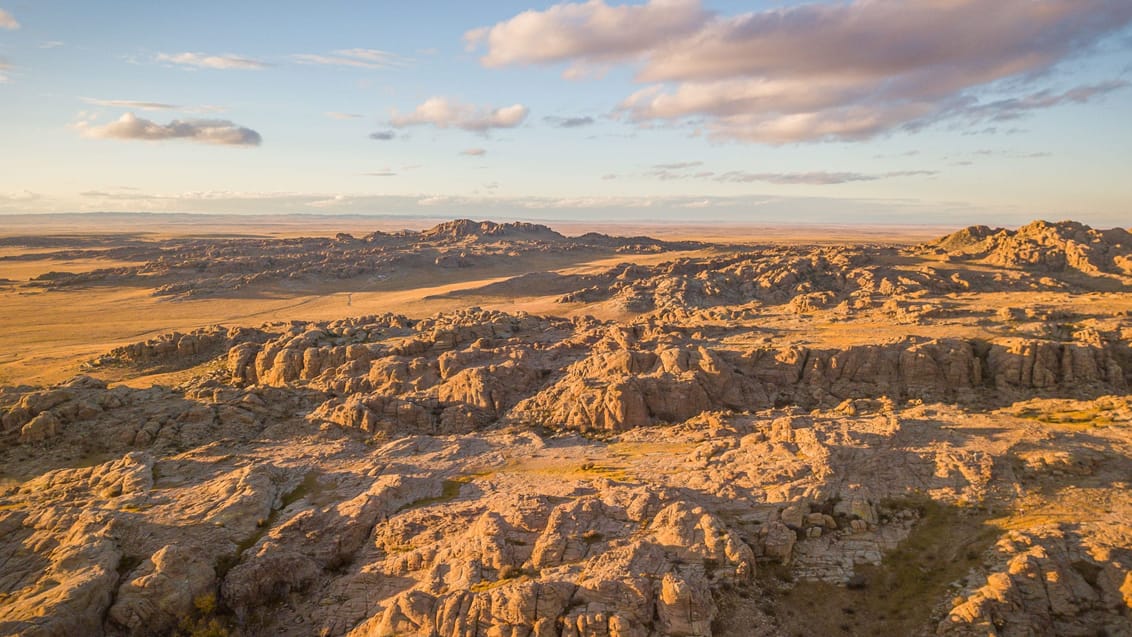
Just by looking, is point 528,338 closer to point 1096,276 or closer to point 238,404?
point 238,404

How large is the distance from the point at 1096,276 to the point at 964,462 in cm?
8285

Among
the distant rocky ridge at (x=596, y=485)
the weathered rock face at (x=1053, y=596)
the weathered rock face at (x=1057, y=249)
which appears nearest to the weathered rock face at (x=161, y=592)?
the distant rocky ridge at (x=596, y=485)

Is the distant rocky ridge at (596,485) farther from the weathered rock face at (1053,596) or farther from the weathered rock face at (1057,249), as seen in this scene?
the weathered rock face at (1057,249)

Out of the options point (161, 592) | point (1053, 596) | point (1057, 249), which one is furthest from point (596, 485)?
point (1057, 249)

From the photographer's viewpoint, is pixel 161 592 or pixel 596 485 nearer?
pixel 161 592

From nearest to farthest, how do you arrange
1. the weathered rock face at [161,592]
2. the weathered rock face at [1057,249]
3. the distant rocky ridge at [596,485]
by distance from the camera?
1. the distant rocky ridge at [596,485]
2. the weathered rock face at [161,592]
3. the weathered rock face at [1057,249]

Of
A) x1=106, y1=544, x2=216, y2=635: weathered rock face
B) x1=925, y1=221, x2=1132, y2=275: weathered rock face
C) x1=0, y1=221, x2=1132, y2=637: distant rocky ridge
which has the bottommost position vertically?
x1=106, y1=544, x2=216, y2=635: weathered rock face

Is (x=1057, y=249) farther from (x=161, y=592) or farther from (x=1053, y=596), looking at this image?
(x=161, y=592)

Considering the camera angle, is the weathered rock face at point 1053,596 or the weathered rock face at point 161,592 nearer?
the weathered rock face at point 1053,596

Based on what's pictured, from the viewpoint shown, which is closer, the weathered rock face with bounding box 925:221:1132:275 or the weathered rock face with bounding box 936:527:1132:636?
the weathered rock face with bounding box 936:527:1132:636

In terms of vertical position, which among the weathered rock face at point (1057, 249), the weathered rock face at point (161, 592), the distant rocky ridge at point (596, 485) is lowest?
the weathered rock face at point (161, 592)

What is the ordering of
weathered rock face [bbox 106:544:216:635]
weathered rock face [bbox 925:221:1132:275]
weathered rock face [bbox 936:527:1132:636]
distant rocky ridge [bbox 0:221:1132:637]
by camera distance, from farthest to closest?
1. weathered rock face [bbox 925:221:1132:275]
2. weathered rock face [bbox 106:544:216:635]
3. distant rocky ridge [bbox 0:221:1132:637]
4. weathered rock face [bbox 936:527:1132:636]

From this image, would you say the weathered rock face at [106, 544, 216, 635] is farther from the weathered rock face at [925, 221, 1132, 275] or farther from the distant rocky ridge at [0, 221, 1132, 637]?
the weathered rock face at [925, 221, 1132, 275]

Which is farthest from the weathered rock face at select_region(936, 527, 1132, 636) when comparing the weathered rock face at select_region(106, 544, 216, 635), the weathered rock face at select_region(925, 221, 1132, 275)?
the weathered rock face at select_region(925, 221, 1132, 275)
